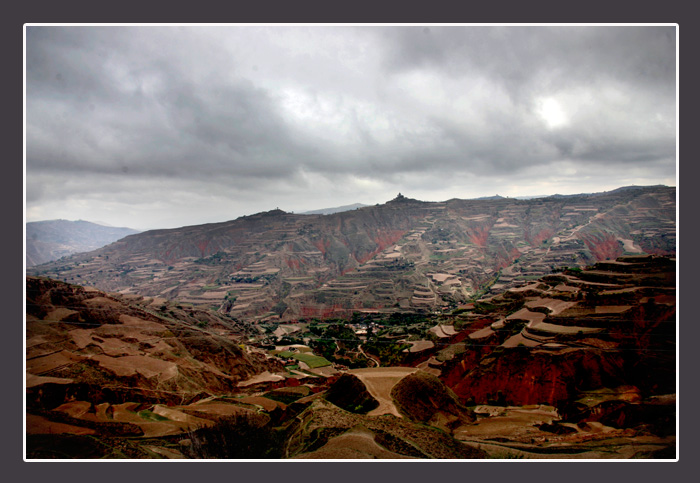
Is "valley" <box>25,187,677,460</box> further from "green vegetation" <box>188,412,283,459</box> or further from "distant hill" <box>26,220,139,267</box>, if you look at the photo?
"distant hill" <box>26,220,139,267</box>

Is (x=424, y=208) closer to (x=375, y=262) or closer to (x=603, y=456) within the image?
(x=375, y=262)

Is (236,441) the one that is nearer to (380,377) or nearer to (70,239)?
(380,377)

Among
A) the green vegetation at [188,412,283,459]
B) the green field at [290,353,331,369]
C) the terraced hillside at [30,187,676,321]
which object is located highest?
the terraced hillside at [30,187,676,321]

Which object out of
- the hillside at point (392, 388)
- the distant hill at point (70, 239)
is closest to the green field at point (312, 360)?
the hillside at point (392, 388)

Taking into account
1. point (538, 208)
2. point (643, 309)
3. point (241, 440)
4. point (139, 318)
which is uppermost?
point (538, 208)

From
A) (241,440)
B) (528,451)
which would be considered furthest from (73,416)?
(528,451)

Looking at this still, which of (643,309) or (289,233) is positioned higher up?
(289,233)

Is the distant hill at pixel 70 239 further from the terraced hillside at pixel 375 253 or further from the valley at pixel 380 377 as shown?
the valley at pixel 380 377

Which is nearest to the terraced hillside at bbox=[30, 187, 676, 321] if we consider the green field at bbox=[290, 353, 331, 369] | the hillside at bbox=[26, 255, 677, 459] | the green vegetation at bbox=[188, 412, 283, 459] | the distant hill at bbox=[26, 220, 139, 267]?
the distant hill at bbox=[26, 220, 139, 267]
